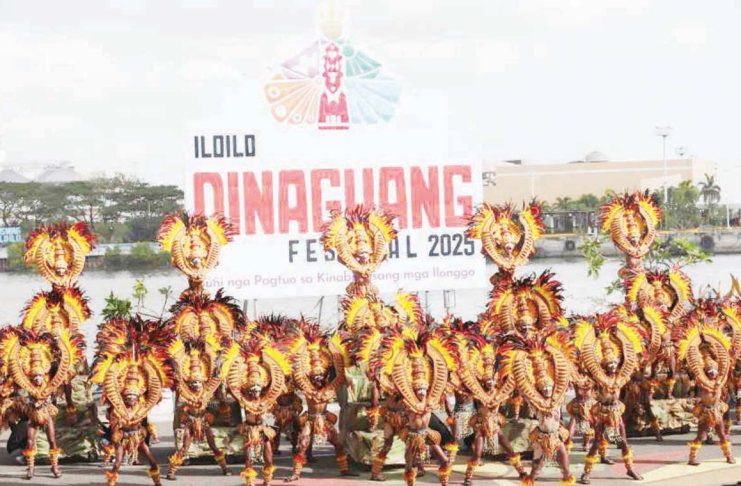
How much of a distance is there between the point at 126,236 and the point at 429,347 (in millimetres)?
26699

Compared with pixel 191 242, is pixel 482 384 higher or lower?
lower

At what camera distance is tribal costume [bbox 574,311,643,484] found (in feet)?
43.7

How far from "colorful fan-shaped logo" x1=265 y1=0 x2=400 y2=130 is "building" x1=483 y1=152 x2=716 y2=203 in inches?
1803

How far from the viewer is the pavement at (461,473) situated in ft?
44.2

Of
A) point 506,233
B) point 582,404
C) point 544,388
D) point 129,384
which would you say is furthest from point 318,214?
point 544,388

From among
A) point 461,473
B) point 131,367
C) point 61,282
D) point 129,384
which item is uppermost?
point 61,282

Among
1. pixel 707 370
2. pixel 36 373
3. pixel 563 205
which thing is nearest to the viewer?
pixel 36 373

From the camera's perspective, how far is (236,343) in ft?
43.3

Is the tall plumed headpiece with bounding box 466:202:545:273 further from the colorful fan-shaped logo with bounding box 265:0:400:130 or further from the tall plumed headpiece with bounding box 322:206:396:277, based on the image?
the colorful fan-shaped logo with bounding box 265:0:400:130

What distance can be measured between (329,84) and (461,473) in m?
7.24

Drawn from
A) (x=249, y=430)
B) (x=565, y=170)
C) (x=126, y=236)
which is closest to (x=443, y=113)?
(x=249, y=430)

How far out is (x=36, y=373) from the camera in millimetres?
13766

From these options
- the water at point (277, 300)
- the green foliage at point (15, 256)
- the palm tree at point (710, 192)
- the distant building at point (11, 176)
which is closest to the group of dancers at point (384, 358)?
the water at point (277, 300)

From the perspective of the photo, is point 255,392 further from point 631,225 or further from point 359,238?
point 631,225
